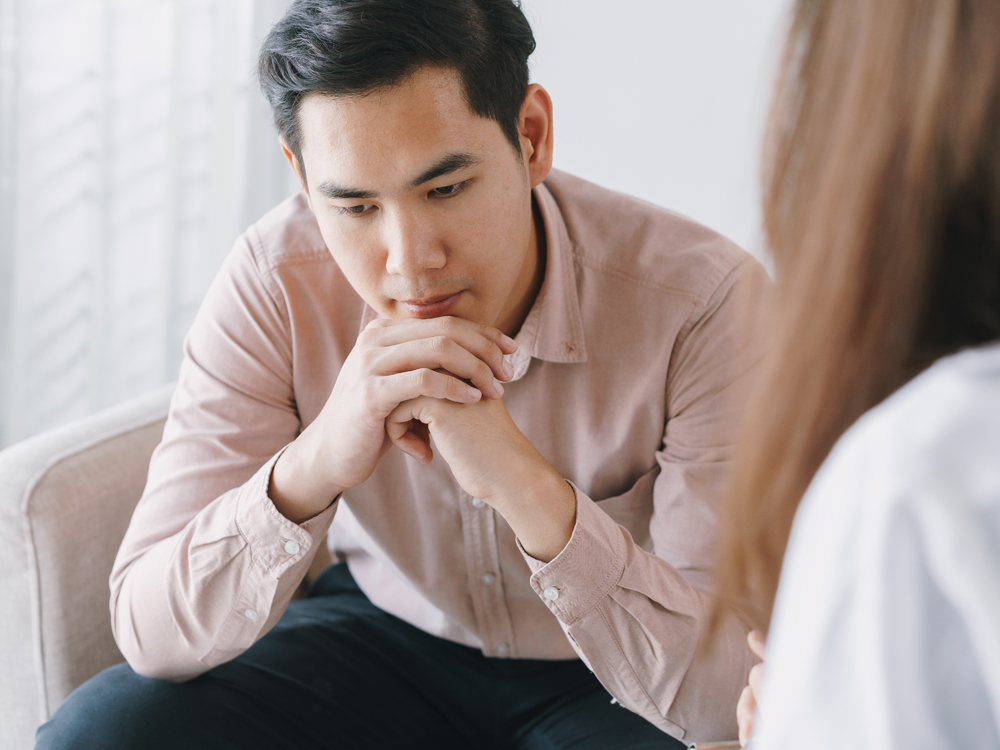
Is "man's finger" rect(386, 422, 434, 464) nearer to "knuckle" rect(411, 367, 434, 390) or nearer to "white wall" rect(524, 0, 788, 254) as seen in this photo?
"knuckle" rect(411, 367, 434, 390)

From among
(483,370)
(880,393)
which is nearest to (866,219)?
(880,393)

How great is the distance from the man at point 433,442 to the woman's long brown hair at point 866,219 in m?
0.41

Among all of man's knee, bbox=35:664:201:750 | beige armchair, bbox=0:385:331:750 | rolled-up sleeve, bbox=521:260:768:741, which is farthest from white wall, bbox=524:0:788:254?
man's knee, bbox=35:664:201:750

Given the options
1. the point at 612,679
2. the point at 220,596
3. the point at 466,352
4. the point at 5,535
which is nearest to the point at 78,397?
the point at 5,535

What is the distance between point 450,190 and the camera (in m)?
0.99

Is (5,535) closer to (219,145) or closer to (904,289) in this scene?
(904,289)

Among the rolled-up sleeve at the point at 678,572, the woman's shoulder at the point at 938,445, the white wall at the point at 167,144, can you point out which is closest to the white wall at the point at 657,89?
the white wall at the point at 167,144

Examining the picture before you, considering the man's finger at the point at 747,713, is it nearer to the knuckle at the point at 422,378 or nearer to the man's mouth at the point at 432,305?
the knuckle at the point at 422,378

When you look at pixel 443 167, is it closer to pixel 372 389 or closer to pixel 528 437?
pixel 372 389

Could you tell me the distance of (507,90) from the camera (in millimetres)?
1037

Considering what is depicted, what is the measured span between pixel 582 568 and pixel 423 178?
18.5 inches

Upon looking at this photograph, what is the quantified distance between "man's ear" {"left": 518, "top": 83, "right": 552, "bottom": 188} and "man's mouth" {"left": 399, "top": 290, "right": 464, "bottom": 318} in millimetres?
201

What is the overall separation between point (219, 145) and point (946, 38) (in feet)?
6.65

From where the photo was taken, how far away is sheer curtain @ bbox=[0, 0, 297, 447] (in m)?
1.79
